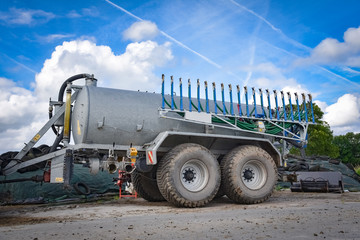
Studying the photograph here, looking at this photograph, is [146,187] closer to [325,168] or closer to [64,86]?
[64,86]

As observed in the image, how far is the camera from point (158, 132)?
832 cm

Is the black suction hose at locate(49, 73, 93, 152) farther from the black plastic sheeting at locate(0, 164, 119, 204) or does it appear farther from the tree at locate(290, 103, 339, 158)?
the tree at locate(290, 103, 339, 158)

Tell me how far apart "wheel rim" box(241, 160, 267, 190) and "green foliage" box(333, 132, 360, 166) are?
2246 inches

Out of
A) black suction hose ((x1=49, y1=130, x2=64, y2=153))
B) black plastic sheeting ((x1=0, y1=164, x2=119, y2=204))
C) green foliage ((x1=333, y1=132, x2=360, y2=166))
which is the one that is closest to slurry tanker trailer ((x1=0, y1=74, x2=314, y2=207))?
black suction hose ((x1=49, y1=130, x2=64, y2=153))

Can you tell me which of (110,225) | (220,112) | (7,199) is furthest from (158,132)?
(7,199)

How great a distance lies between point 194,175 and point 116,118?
2374 mm

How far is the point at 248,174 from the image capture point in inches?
343

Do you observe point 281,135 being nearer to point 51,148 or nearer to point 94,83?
point 94,83

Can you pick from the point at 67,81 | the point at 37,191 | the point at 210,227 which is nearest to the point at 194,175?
the point at 210,227

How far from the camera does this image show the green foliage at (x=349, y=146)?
59784 millimetres

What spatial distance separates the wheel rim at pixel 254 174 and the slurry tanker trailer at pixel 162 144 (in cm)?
3

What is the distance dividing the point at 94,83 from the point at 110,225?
4490 millimetres

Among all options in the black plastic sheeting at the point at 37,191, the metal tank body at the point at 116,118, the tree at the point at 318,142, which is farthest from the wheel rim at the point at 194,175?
the tree at the point at 318,142

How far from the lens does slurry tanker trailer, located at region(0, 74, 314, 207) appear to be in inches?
304
